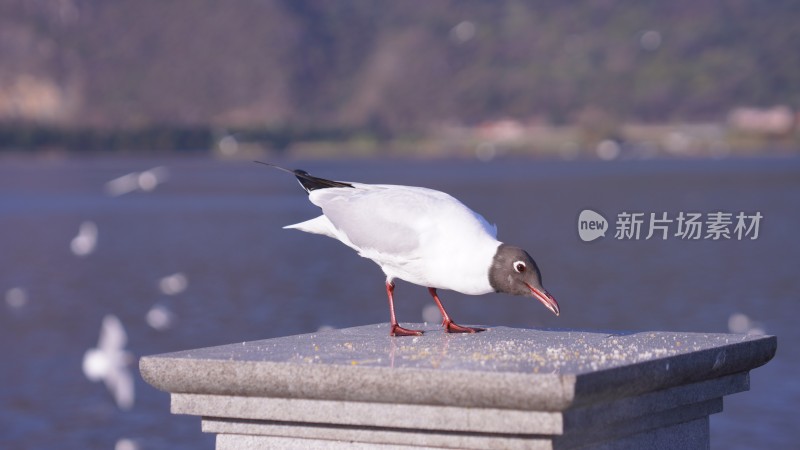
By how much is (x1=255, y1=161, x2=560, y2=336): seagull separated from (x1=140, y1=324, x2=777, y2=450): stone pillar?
29 cm

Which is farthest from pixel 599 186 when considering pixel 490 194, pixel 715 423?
pixel 715 423

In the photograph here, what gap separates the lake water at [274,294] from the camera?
27.0m

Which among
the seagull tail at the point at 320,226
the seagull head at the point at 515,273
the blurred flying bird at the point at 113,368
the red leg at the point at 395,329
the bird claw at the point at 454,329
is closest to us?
the seagull head at the point at 515,273

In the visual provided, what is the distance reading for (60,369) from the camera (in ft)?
112

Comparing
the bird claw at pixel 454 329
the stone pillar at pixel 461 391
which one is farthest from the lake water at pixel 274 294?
the stone pillar at pixel 461 391

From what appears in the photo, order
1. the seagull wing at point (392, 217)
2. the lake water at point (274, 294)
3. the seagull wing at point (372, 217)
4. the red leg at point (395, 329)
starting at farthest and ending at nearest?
the lake water at point (274, 294), the red leg at point (395, 329), the seagull wing at point (372, 217), the seagull wing at point (392, 217)

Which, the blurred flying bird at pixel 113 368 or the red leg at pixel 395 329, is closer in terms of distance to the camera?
the red leg at pixel 395 329

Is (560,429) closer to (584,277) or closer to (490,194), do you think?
(584,277)

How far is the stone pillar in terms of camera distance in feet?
16.1

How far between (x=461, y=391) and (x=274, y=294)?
4616 cm

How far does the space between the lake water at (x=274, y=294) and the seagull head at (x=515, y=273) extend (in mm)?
17663

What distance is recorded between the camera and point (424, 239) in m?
→ 6.18

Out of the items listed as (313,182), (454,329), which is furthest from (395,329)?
(313,182)

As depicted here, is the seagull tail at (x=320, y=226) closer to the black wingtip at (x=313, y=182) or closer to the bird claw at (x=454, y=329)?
the black wingtip at (x=313, y=182)
